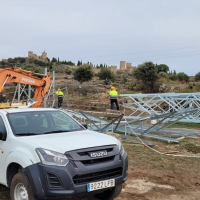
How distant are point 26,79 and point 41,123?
8.18 meters

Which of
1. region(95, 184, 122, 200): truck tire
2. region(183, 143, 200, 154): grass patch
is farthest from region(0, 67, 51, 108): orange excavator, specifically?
region(95, 184, 122, 200): truck tire

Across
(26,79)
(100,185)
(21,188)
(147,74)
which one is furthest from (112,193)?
(147,74)

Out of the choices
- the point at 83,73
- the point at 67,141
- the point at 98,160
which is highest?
the point at 83,73

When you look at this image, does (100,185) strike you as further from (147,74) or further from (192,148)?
(147,74)

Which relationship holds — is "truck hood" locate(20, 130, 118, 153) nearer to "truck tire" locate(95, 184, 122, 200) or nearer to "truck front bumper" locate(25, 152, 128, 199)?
"truck front bumper" locate(25, 152, 128, 199)

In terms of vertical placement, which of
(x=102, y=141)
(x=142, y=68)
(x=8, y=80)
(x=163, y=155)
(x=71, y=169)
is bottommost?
(x=163, y=155)

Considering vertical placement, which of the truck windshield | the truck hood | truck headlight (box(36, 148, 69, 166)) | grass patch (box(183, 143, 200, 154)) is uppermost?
the truck windshield

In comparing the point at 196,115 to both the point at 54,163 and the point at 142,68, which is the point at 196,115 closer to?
the point at 54,163

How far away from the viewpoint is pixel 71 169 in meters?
4.03

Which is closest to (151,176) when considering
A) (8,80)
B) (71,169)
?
(71,169)

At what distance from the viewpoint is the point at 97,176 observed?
13.9 feet

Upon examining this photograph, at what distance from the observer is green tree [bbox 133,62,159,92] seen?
114ft

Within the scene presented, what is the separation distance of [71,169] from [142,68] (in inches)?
1371

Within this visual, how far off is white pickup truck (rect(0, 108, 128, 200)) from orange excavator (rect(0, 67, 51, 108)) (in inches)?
272
